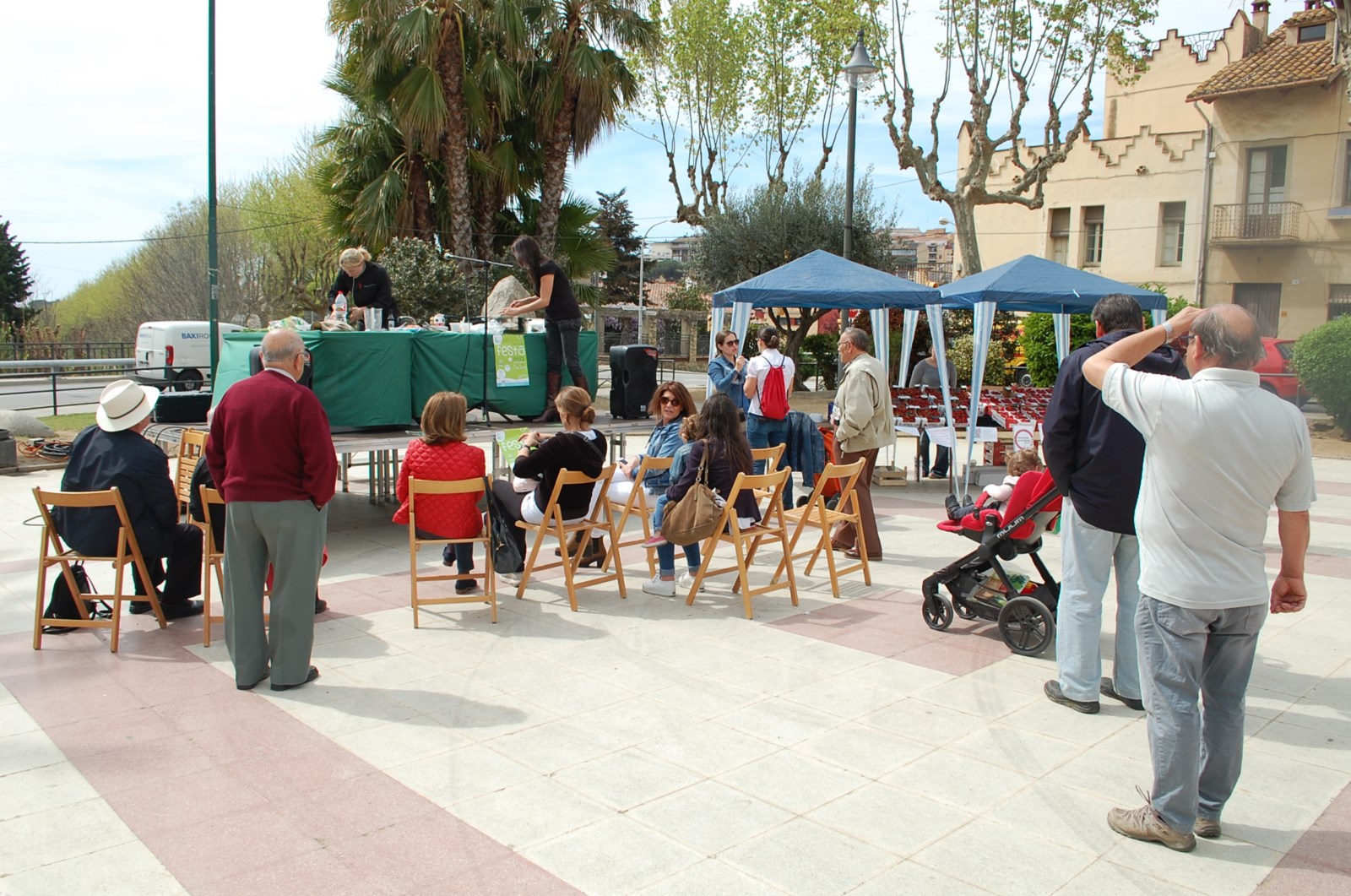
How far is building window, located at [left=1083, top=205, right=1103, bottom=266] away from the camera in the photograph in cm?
2864

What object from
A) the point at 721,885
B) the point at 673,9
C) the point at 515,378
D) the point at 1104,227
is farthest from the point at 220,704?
the point at 1104,227

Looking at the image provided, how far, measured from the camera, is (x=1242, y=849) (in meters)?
3.17

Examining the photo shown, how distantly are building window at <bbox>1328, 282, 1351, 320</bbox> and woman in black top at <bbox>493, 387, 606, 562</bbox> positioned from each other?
25107mm

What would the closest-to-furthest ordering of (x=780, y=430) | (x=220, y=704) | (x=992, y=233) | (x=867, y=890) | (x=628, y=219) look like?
1. (x=867, y=890)
2. (x=220, y=704)
3. (x=780, y=430)
4. (x=992, y=233)
5. (x=628, y=219)

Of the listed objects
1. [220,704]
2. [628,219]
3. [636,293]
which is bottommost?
[220,704]

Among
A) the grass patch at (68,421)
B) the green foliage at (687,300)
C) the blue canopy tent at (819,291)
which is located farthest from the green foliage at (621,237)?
the blue canopy tent at (819,291)

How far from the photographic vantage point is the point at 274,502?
438cm

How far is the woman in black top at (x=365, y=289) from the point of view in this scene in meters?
8.46

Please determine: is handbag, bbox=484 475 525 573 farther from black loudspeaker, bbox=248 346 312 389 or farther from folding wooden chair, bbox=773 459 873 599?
black loudspeaker, bbox=248 346 312 389

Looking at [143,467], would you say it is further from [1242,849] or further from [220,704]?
[1242,849]

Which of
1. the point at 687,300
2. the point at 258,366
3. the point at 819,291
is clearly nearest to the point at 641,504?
the point at 258,366

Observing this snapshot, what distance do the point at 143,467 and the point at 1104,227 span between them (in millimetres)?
28215

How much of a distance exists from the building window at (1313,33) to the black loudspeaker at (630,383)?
25390 mm

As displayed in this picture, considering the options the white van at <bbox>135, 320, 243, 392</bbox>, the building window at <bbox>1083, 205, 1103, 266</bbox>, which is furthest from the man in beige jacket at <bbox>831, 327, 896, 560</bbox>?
the building window at <bbox>1083, 205, 1103, 266</bbox>
